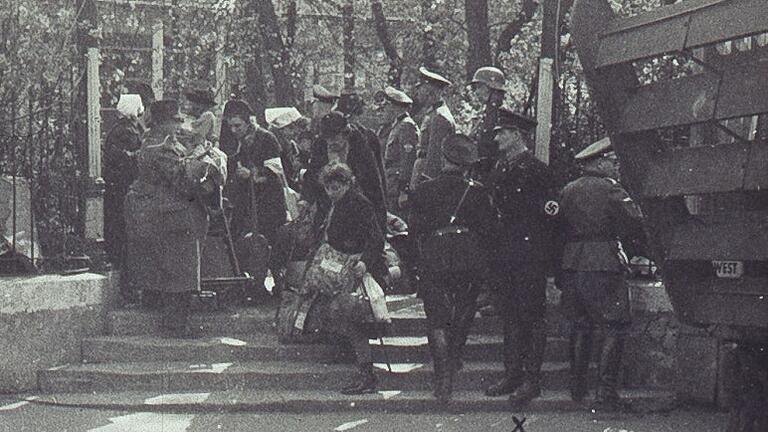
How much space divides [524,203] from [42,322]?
12.0 feet

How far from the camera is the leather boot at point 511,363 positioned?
9156mm

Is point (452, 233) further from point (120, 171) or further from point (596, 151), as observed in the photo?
point (120, 171)

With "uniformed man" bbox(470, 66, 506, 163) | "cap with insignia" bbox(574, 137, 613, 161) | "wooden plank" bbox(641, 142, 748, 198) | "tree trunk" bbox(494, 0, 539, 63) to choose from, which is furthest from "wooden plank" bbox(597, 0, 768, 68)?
"tree trunk" bbox(494, 0, 539, 63)

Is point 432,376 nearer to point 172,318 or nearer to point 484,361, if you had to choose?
point 484,361

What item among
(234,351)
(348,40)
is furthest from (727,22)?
(348,40)

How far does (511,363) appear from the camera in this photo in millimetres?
9203

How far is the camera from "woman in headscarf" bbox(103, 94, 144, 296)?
1078 centimetres

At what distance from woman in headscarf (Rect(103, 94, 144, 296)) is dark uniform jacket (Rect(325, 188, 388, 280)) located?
229 cm

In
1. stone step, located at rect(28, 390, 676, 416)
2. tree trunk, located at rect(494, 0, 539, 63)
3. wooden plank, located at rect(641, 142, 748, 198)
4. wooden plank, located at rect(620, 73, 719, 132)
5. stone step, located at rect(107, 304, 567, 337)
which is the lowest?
stone step, located at rect(28, 390, 676, 416)

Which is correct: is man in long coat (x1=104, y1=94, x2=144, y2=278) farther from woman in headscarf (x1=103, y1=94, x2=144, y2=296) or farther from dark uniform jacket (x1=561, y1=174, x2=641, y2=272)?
dark uniform jacket (x1=561, y1=174, x2=641, y2=272)

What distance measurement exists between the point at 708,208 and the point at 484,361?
437 centimetres

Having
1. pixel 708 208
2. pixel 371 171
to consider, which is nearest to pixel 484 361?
pixel 371 171

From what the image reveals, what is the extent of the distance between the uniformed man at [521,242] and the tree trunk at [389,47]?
11946mm

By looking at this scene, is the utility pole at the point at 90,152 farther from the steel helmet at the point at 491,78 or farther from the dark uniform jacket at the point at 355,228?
the steel helmet at the point at 491,78
